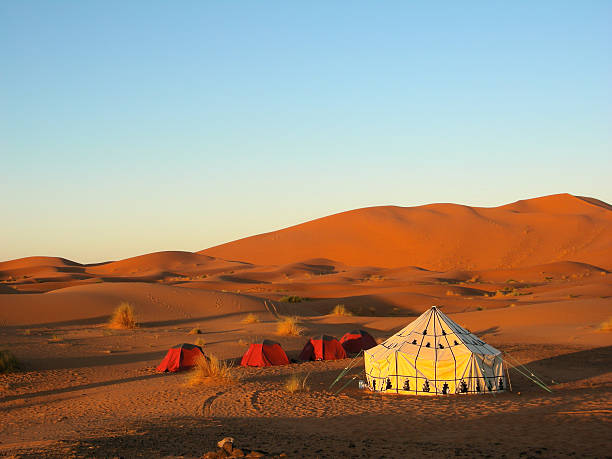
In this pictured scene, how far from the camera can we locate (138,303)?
35125mm

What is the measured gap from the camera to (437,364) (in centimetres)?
1523

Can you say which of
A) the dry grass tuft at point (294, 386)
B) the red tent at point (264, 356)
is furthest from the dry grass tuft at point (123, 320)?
the dry grass tuft at point (294, 386)

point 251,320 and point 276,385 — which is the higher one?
point 251,320

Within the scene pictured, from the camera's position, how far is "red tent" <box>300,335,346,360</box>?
71.4 ft

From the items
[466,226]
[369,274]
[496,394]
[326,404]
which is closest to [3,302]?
[326,404]

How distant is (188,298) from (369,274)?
134 ft

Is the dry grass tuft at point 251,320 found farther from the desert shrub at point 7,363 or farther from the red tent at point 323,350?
the desert shrub at point 7,363

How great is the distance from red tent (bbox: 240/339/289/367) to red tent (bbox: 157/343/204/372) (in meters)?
1.64

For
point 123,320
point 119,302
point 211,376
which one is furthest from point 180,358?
point 119,302

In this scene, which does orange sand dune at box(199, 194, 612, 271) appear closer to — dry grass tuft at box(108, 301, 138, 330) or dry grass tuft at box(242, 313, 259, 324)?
dry grass tuft at box(242, 313, 259, 324)

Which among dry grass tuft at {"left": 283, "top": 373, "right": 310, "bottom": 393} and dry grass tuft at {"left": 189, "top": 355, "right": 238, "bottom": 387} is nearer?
dry grass tuft at {"left": 283, "top": 373, "right": 310, "bottom": 393}

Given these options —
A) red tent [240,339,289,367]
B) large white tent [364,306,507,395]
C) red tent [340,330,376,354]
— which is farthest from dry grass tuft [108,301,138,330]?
large white tent [364,306,507,395]

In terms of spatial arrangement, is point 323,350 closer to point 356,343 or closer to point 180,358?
point 356,343

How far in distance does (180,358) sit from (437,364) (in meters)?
8.34
